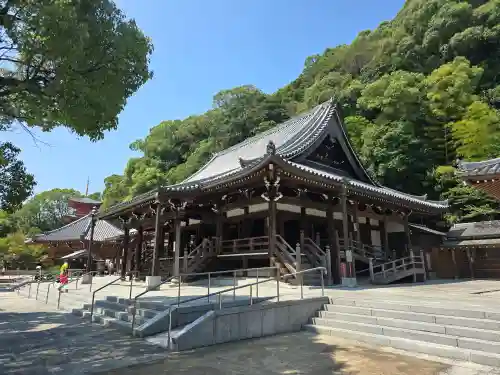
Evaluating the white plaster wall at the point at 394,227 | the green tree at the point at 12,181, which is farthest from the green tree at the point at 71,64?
the white plaster wall at the point at 394,227

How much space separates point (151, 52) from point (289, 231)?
10.2 metres

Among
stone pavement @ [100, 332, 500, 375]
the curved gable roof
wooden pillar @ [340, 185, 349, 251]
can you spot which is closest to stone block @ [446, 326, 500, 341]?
stone pavement @ [100, 332, 500, 375]

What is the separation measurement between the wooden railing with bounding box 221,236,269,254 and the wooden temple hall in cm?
5

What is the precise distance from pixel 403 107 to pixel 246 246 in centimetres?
2551

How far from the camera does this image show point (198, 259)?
1431 cm

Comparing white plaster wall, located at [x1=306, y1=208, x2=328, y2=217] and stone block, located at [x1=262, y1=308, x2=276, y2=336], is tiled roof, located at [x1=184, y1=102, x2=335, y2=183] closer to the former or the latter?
white plaster wall, located at [x1=306, y1=208, x2=328, y2=217]

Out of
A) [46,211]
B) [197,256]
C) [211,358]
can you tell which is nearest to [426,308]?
[211,358]

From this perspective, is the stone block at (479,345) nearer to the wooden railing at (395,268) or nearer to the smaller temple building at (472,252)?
the wooden railing at (395,268)

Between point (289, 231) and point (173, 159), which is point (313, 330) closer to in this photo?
point (289, 231)

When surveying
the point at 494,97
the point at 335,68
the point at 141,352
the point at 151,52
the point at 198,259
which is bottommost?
the point at 141,352

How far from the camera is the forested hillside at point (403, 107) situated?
93.8ft

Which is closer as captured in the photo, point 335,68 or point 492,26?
point 492,26

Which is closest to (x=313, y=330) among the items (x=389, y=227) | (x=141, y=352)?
(x=141, y=352)

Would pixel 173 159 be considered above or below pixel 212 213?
above
